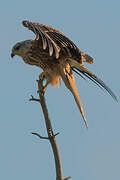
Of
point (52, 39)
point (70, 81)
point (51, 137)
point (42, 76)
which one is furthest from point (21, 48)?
point (51, 137)

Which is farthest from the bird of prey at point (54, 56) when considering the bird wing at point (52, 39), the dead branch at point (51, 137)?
the dead branch at point (51, 137)

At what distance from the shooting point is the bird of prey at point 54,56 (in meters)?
5.37

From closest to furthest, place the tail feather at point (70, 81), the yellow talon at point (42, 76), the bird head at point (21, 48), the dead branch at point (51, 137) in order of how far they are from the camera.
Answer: the dead branch at point (51, 137) → the tail feather at point (70, 81) → the yellow talon at point (42, 76) → the bird head at point (21, 48)

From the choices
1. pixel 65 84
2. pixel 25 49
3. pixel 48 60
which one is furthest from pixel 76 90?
pixel 25 49

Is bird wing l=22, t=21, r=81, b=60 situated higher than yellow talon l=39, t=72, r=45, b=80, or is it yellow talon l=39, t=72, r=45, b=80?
bird wing l=22, t=21, r=81, b=60

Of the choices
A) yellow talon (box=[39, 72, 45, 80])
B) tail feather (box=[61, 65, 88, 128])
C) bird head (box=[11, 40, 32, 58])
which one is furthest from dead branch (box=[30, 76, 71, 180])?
bird head (box=[11, 40, 32, 58])

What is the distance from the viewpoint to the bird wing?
5.30 m

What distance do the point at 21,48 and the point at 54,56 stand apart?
62cm

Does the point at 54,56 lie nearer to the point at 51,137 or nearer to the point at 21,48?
the point at 21,48

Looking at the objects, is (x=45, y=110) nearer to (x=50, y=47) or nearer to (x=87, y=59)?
(x=50, y=47)

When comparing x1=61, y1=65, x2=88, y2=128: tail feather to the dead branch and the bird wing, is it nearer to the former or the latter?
the bird wing

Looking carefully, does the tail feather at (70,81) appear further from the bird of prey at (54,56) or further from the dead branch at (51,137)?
the dead branch at (51,137)

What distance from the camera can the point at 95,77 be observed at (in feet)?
17.0

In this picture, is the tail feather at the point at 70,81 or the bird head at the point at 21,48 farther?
the bird head at the point at 21,48
